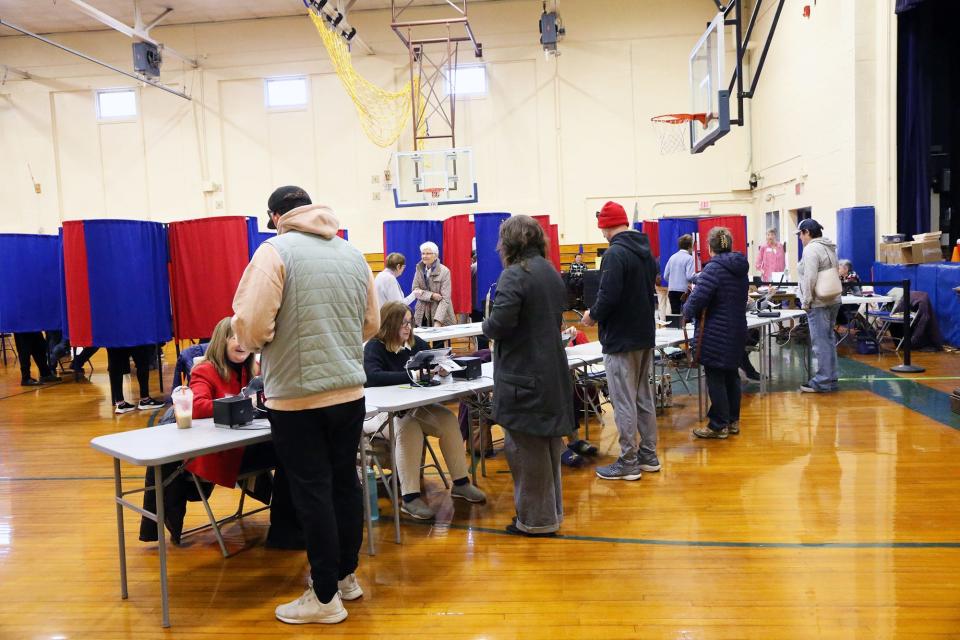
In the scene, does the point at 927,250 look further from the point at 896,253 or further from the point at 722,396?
the point at 722,396

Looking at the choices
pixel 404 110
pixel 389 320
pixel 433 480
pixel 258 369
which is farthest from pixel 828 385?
pixel 404 110

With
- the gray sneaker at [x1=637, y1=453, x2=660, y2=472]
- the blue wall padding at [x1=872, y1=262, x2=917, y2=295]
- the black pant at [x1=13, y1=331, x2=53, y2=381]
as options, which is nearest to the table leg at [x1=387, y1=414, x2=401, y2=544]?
the gray sneaker at [x1=637, y1=453, x2=660, y2=472]

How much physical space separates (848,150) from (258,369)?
800 cm

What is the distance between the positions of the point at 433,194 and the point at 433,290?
483cm

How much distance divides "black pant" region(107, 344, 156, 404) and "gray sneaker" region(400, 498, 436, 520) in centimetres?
412

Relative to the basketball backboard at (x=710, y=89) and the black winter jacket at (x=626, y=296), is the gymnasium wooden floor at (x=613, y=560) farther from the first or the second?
the basketball backboard at (x=710, y=89)

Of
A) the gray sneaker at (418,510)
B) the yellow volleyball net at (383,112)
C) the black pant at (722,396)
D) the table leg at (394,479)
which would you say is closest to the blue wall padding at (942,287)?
the black pant at (722,396)

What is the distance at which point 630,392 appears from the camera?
12.0ft

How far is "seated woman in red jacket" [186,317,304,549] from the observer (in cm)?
295

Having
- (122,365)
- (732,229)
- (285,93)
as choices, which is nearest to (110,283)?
(122,365)

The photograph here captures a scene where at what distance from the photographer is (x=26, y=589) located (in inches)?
108

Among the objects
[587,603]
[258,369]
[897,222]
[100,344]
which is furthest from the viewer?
[897,222]

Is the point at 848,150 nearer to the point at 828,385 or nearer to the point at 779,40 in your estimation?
the point at 779,40

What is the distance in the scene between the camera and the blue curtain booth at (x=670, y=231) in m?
11.3
